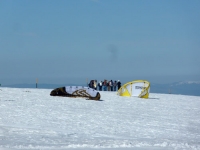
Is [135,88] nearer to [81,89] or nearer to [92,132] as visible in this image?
[81,89]

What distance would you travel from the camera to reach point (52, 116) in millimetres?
17750

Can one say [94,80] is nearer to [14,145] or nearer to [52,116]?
[52,116]

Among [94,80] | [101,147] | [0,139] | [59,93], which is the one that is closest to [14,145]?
[0,139]

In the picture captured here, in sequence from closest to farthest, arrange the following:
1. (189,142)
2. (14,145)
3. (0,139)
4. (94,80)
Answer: (14,145) → (0,139) → (189,142) → (94,80)

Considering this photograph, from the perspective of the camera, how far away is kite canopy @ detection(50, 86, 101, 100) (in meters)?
30.5

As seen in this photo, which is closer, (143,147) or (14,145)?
(14,145)

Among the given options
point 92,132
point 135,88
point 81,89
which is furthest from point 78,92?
point 92,132

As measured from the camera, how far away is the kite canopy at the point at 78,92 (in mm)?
30489

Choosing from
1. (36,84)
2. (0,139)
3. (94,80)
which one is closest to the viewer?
(0,139)

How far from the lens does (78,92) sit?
31578 millimetres

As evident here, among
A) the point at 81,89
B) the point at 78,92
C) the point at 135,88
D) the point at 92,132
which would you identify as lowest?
the point at 92,132

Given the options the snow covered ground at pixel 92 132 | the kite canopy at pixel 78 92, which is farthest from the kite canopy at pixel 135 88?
the snow covered ground at pixel 92 132

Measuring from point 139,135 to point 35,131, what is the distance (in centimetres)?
325

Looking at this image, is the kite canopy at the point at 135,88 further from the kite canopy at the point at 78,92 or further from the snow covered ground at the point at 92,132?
the snow covered ground at the point at 92,132
